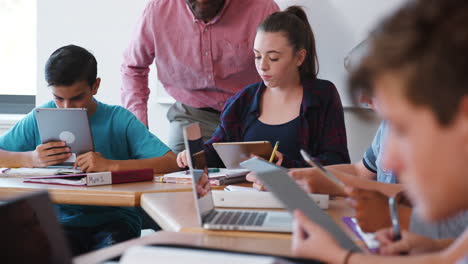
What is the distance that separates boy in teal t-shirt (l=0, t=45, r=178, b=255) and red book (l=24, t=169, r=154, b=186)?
0.10 metres

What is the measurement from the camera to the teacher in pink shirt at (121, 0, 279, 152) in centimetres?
279

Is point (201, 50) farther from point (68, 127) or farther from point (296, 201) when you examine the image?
point (296, 201)

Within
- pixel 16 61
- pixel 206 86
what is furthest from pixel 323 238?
pixel 16 61

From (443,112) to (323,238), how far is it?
1.07 ft

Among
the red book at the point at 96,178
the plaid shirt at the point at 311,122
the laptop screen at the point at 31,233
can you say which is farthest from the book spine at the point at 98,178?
the laptop screen at the point at 31,233

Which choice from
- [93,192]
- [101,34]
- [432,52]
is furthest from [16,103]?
[432,52]

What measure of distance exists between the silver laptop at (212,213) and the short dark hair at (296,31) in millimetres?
939

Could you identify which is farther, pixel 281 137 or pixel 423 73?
pixel 281 137

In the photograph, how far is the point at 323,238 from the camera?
0.94 m

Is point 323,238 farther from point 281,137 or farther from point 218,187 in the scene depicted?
point 281,137

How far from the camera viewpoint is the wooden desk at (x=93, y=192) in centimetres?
175

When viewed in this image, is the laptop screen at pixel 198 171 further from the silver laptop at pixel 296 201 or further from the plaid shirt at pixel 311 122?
the plaid shirt at pixel 311 122

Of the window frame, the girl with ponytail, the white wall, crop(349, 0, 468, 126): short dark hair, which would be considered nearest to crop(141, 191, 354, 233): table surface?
the girl with ponytail

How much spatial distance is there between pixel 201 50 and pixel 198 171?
156 cm
